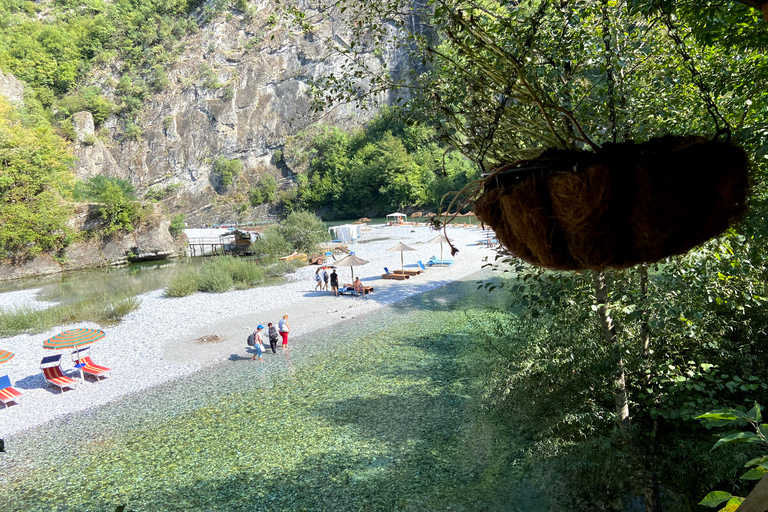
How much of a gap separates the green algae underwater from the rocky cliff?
6079 centimetres

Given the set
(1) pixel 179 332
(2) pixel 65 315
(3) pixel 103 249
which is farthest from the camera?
(3) pixel 103 249

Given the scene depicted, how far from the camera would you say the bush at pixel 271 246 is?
2741cm

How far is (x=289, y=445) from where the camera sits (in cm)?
714

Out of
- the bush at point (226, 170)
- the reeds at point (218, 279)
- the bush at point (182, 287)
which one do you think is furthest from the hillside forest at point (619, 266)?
the bush at point (226, 170)

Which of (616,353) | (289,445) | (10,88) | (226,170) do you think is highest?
(10,88)

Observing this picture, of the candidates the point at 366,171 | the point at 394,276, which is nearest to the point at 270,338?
the point at 394,276

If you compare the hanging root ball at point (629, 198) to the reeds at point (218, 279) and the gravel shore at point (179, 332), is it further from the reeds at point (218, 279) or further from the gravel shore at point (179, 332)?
the reeds at point (218, 279)

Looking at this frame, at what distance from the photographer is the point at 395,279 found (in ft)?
68.2

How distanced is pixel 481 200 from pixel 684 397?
11.7ft

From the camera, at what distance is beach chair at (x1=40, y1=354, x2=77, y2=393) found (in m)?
10.2

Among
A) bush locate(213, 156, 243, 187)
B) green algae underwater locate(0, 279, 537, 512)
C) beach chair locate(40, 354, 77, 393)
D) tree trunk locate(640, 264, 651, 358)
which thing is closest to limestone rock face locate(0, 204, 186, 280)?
beach chair locate(40, 354, 77, 393)

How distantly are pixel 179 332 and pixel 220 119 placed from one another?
62227 millimetres

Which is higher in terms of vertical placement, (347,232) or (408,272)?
(347,232)

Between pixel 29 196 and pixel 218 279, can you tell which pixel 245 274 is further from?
pixel 29 196
